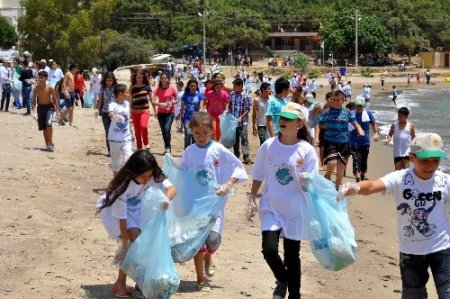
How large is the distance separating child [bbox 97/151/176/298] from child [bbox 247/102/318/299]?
73 cm

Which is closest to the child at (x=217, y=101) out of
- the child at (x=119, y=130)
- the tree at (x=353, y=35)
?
the child at (x=119, y=130)

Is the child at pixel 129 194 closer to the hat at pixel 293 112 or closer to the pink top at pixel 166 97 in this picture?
the hat at pixel 293 112

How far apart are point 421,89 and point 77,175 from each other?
58.4 meters

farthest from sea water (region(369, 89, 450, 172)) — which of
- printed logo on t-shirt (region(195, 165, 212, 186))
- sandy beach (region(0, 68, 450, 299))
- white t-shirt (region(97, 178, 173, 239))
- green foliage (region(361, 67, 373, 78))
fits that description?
white t-shirt (region(97, 178, 173, 239))

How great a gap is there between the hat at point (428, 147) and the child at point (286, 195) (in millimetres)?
1057

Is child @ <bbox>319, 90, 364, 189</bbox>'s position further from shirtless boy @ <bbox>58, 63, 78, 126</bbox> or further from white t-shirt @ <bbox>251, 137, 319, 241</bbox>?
shirtless boy @ <bbox>58, 63, 78, 126</bbox>

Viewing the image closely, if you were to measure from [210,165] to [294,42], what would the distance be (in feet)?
310

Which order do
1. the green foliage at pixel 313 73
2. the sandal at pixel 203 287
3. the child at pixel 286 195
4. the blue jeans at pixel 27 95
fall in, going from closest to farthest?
the child at pixel 286 195 → the sandal at pixel 203 287 → the blue jeans at pixel 27 95 → the green foliage at pixel 313 73

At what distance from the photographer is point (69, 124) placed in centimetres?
2050

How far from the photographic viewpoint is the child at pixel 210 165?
691cm

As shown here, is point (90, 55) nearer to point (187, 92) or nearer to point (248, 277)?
point (187, 92)

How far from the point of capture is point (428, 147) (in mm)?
5488

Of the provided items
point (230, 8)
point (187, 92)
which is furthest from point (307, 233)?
point (230, 8)

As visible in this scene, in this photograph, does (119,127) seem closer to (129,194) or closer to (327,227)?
(129,194)
